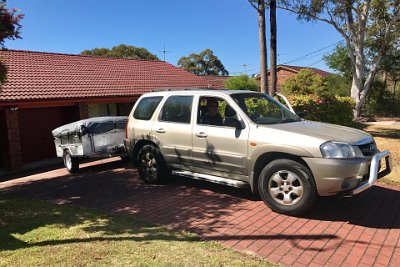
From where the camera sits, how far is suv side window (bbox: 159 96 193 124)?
6613 mm

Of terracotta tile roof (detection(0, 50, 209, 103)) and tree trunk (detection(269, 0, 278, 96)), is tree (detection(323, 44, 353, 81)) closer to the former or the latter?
terracotta tile roof (detection(0, 50, 209, 103))

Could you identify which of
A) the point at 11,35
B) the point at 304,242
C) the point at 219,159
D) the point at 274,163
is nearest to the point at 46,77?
the point at 11,35

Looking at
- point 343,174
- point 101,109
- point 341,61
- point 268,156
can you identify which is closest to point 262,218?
point 268,156

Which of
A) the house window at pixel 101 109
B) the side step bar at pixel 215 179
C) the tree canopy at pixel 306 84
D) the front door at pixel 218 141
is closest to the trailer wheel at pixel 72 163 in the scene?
the side step bar at pixel 215 179

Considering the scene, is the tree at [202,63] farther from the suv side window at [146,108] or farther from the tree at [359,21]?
the suv side window at [146,108]

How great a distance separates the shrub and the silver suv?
9.03 m

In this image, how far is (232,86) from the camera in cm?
2464

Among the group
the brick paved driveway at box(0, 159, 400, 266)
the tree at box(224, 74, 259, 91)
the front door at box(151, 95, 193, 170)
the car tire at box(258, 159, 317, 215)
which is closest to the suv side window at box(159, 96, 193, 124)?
the front door at box(151, 95, 193, 170)

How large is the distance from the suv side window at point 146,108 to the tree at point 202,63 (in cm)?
4908

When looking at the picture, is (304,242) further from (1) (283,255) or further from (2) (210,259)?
(2) (210,259)

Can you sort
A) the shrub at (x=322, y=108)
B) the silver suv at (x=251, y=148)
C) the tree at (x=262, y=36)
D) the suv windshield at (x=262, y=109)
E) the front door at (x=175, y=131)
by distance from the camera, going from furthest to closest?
1. the shrub at (x=322, y=108)
2. the tree at (x=262, y=36)
3. the front door at (x=175, y=131)
4. the suv windshield at (x=262, y=109)
5. the silver suv at (x=251, y=148)

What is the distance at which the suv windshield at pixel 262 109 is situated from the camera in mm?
5920

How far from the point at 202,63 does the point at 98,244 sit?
55069mm

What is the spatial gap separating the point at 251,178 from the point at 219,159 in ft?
2.20
